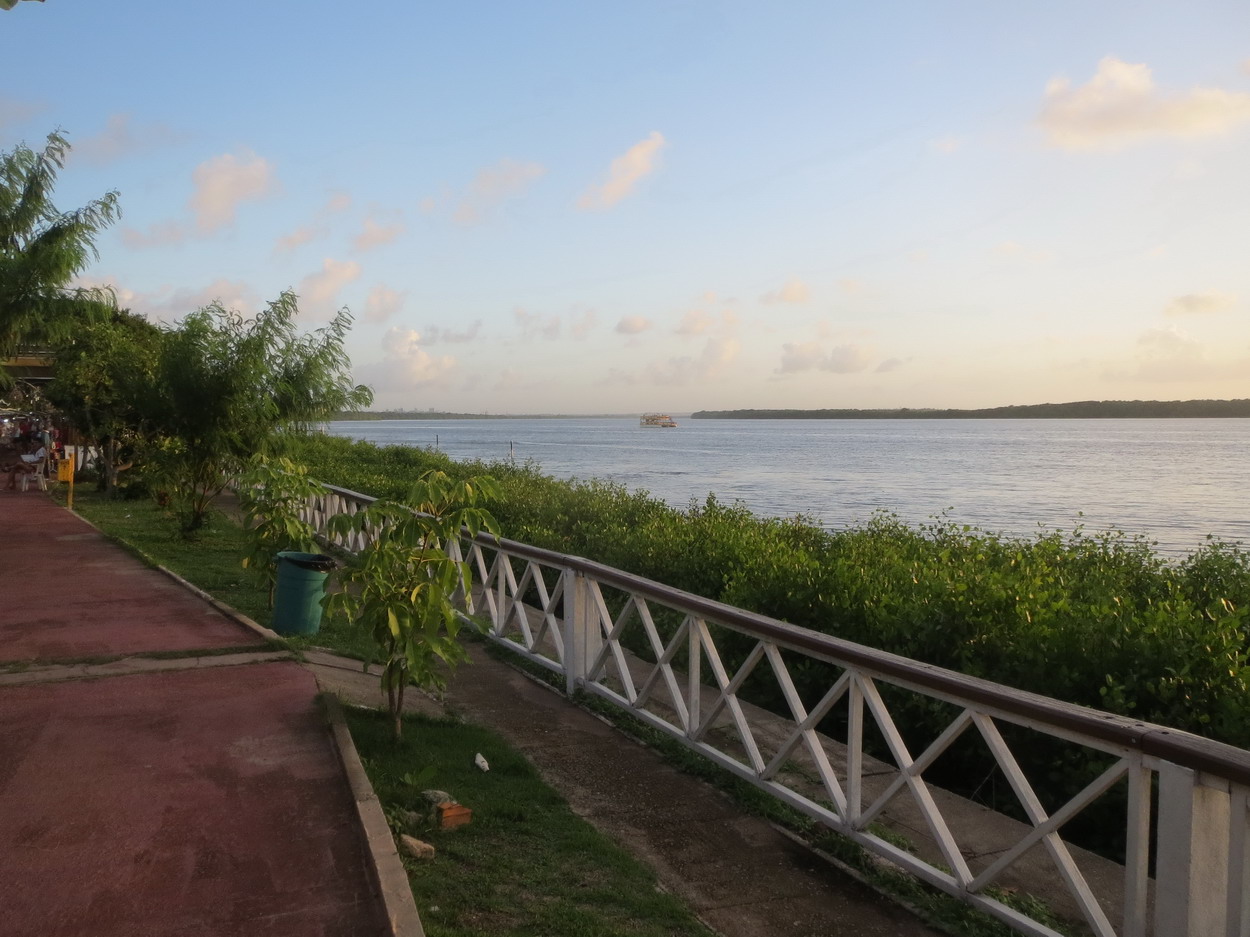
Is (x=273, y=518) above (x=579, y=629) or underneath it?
above

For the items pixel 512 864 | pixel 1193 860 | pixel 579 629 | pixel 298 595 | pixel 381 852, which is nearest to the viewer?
pixel 1193 860

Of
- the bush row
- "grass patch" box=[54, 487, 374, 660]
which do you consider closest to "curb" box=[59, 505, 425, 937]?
"grass patch" box=[54, 487, 374, 660]

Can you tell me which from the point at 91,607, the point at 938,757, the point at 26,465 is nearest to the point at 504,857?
the point at 938,757

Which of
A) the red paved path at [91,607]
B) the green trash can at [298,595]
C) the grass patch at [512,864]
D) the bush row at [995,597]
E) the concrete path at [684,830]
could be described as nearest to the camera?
the grass patch at [512,864]

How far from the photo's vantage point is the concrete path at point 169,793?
3.93 meters

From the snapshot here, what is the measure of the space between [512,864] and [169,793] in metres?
1.96

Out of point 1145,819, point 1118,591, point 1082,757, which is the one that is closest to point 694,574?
point 1118,591

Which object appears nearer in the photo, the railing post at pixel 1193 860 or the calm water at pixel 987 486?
the railing post at pixel 1193 860

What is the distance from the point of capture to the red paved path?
326 inches

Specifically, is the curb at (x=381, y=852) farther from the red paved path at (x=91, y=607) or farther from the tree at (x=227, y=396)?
the tree at (x=227, y=396)

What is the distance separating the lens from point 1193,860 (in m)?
2.94

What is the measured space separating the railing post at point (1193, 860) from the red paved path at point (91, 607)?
7.20 meters

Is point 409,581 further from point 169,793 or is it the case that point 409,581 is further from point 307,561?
point 307,561

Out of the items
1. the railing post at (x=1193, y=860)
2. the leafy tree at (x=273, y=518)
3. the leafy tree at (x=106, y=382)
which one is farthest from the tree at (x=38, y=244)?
the railing post at (x=1193, y=860)
